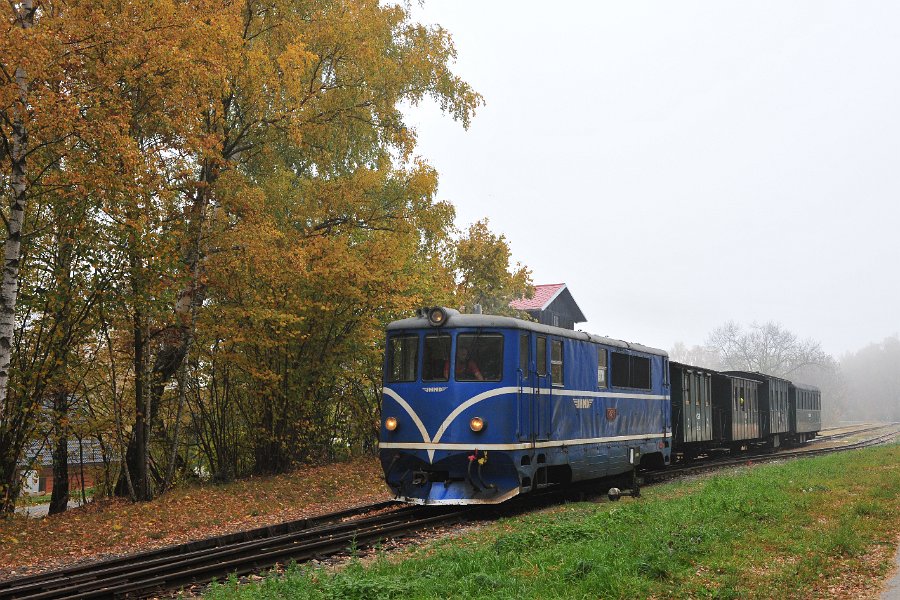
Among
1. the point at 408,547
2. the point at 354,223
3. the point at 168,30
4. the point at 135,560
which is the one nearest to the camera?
the point at 135,560

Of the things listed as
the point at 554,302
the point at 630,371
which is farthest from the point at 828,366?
the point at 630,371

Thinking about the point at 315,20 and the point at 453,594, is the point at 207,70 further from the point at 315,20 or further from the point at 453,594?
the point at 453,594

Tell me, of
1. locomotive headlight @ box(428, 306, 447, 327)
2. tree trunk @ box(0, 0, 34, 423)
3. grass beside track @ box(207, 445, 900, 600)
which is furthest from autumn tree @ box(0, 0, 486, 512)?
grass beside track @ box(207, 445, 900, 600)

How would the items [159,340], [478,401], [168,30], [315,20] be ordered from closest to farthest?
[478,401] → [168,30] → [159,340] → [315,20]

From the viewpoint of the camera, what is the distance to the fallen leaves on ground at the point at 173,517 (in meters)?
11.3

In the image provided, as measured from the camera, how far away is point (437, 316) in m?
12.8

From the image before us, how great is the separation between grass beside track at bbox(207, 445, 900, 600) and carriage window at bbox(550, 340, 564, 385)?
2.23m

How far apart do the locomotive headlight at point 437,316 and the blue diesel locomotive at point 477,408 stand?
2 cm

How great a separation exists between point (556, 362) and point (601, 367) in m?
2.07

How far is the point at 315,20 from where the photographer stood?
1834 cm

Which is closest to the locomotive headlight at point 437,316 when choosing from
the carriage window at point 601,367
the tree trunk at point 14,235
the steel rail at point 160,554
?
the steel rail at point 160,554

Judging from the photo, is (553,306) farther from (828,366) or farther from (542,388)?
(828,366)

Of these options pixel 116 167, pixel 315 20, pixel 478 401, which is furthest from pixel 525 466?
pixel 315 20

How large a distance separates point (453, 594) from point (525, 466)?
532cm
